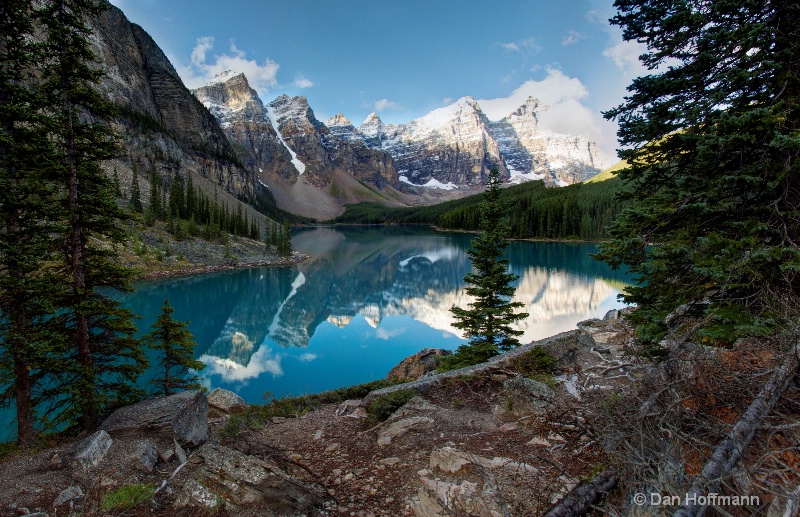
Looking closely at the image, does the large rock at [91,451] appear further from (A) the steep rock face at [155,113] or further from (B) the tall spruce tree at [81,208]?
(A) the steep rock face at [155,113]

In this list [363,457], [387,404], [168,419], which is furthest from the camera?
[387,404]

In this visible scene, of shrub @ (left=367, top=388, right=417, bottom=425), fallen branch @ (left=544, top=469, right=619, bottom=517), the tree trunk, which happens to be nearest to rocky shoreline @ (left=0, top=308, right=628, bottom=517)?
shrub @ (left=367, top=388, right=417, bottom=425)

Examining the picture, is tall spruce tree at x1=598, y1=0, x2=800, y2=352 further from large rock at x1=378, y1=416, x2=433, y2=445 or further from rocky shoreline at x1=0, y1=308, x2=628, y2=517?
large rock at x1=378, y1=416, x2=433, y2=445

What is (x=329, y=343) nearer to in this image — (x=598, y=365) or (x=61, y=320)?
(x=61, y=320)

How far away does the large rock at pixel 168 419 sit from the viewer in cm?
664

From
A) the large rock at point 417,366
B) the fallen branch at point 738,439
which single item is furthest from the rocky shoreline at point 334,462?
the large rock at point 417,366

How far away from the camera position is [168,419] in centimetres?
678

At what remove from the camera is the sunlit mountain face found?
20.0 meters

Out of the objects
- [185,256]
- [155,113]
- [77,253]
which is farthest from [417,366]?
[155,113]

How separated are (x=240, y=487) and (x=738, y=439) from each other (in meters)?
5.34

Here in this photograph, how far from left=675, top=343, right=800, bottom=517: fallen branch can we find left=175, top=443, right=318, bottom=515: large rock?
4.20 metres

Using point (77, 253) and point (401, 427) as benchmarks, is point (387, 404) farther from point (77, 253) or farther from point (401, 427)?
point (77, 253)

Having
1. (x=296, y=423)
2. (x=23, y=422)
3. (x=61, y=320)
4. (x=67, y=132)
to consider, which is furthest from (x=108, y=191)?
(x=296, y=423)

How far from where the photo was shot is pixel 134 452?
582 centimetres
